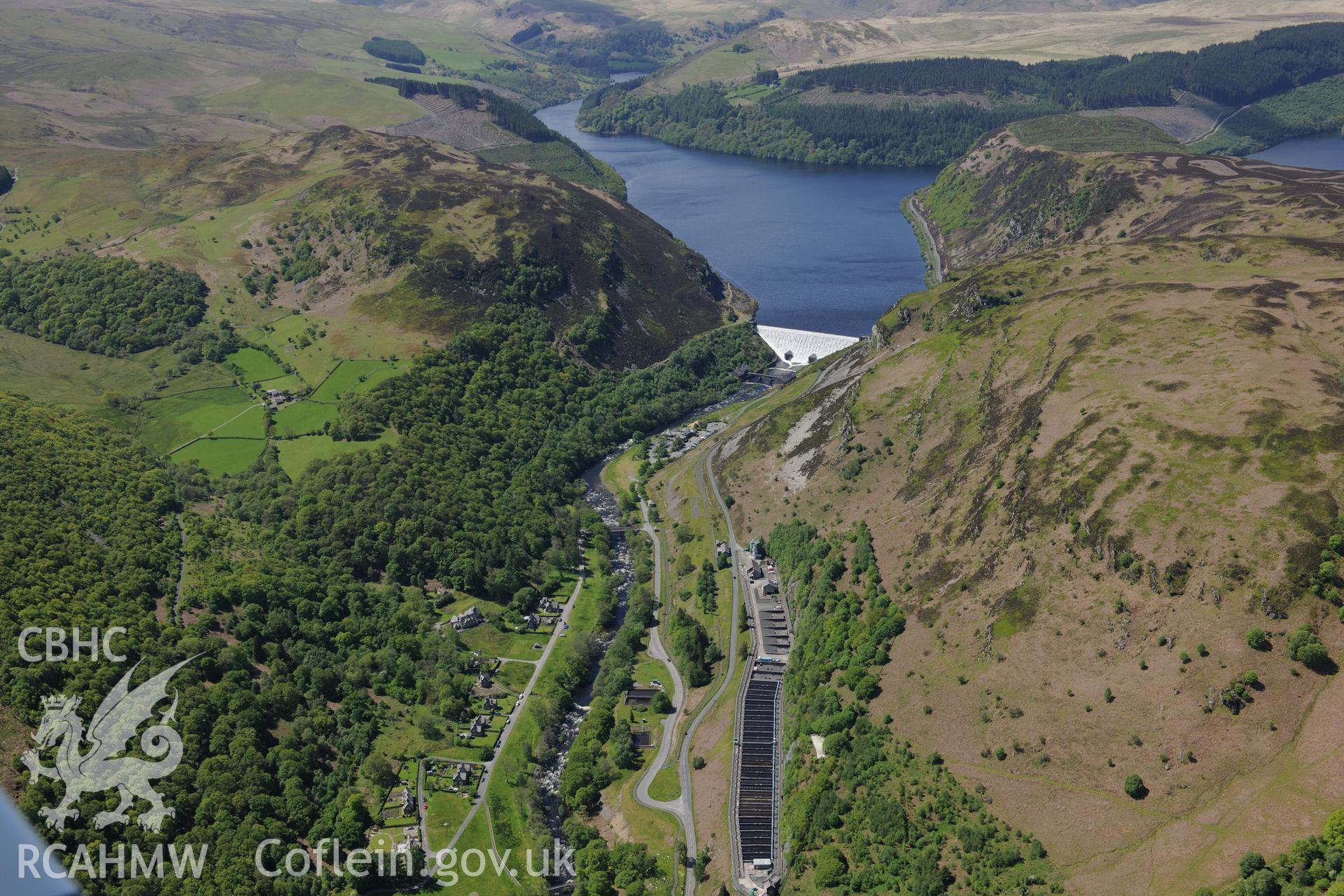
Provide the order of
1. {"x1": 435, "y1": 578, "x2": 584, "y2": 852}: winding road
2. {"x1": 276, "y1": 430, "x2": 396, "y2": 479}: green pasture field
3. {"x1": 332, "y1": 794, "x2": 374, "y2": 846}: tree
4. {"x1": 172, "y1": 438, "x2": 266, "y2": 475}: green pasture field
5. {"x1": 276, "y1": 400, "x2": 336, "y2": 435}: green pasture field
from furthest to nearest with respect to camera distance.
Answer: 1. {"x1": 276, "y1": 400, "x2": 336, "y2": 435}: green pasture field
2. {"x1": 172, "y1": 438, "x2": 266, "y2": 475}: green pasture field
3. {"x1": 276, "y1": 430, "x2": 396, "y2": 479}: green pasture field
4. {"x1": 435, "y1": 578, "x2": 584, "y2": 852}: winding road
5. {"x1": 332, "y1": 794, "x2": 374, "y2": 846}: tree

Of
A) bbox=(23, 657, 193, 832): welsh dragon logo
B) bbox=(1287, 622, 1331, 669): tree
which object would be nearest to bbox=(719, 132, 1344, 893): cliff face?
bbox=(1287, 622, 1331, 669): tree

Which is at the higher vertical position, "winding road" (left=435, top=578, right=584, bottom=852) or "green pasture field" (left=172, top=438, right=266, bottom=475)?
"green pasture field" (left=172, top=438, right=266, bottom=475)

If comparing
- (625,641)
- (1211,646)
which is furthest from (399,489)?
(1211,646)

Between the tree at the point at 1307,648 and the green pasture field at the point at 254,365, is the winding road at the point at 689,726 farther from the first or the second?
the green pasture field at the point at 254,365

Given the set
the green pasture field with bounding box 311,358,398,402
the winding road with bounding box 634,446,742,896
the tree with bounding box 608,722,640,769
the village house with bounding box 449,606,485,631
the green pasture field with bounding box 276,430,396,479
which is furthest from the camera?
the green pasture field with bounding box 311,358,398,402

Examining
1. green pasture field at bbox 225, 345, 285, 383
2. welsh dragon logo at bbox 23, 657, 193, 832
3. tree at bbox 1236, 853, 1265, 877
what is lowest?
welsh dragon logo at bbox 23, 657, 193, 832

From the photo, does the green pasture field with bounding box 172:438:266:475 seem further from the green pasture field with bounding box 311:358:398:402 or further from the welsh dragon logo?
the welsh dragon logo
